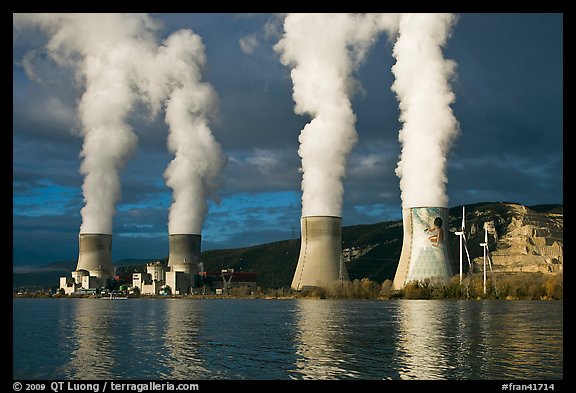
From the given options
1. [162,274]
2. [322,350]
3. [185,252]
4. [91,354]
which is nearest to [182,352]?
[91,354]

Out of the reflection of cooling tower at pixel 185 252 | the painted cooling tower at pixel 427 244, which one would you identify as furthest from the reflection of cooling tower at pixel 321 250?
the reflection of cooling tower at pixel 185 252

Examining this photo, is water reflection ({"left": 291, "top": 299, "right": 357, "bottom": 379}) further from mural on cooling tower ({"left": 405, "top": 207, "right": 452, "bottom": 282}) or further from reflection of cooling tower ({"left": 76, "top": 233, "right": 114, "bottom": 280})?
reflection of cooling tower ({"left": 76, "top": 233, "right": 114, "bottom": 280})

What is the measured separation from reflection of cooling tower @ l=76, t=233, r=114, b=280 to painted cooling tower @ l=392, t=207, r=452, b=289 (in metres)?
59.7

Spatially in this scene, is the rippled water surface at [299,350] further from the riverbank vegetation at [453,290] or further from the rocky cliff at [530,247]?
the rocky cliff at [530,247]

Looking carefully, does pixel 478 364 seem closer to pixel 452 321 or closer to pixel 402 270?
pixel 452 321

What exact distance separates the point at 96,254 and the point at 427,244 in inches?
2647

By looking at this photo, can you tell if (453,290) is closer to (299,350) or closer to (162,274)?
(299,350)

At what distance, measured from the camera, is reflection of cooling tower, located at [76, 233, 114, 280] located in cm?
12519

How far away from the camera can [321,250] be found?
9494cm

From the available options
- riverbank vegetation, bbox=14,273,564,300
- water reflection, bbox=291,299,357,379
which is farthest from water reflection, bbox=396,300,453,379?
riverbank vegetation, bbox=14,273,564,300

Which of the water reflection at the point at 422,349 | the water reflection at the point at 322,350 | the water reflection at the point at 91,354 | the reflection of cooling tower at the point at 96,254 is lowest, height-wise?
the water reflection at the point at 91,354

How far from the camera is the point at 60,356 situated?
35844 mm

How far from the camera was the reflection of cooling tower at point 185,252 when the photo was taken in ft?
397

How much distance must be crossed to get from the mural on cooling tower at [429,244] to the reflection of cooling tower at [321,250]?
35.2ft
